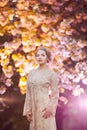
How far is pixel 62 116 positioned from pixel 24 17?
1680 mm

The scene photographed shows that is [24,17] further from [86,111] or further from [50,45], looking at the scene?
[86,111]

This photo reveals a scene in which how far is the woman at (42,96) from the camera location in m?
4.66

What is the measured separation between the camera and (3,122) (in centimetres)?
661

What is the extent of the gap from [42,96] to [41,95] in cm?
2

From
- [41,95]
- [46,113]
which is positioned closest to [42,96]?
[41,95]

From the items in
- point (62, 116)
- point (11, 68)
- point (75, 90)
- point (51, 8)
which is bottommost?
point (62, 116)

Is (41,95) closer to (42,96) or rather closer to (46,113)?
(42,96)

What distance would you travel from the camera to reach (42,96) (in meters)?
4.73

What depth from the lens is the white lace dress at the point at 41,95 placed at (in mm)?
4688

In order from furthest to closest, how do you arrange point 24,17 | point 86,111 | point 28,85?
point 86,111, point 24,17, point 28,85

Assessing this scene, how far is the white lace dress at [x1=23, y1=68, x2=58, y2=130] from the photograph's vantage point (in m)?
4.69

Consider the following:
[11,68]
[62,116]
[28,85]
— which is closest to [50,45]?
[11,68]

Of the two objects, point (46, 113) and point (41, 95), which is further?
point (41, 95)

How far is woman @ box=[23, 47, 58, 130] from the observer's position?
4.66 m
